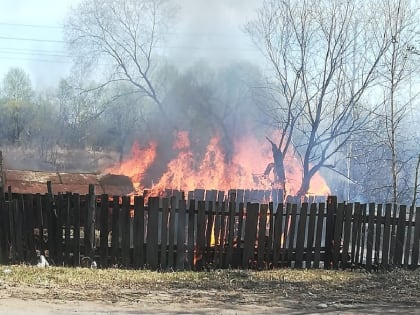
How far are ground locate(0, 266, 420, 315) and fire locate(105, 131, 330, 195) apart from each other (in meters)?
8.31

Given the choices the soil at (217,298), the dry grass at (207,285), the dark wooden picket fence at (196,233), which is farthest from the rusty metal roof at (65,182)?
the soil at (217,298)

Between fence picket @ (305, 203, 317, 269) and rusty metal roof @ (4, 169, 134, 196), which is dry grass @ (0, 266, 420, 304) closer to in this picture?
fence picket @ (305, 203, 317, 269)

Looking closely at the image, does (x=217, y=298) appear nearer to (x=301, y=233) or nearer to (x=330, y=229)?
(x=301, y=233)

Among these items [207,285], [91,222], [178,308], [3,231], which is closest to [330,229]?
[207,285]

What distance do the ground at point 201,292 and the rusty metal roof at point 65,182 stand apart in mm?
7261

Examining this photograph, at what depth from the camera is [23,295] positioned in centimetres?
629

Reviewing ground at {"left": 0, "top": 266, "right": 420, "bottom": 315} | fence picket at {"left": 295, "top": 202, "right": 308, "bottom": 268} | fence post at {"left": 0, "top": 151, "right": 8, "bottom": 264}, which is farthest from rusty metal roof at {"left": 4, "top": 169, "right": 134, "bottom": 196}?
fence picket at {"left": 295, "top": 202, "right": 308, "bottom": 268}

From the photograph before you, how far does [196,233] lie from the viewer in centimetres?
922

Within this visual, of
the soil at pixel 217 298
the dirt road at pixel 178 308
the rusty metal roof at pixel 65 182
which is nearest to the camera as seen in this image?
the dirt road at pixel 178 308

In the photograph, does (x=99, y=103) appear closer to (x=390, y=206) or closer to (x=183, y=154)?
(x=183, y=154)

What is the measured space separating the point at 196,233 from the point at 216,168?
29.4 ft

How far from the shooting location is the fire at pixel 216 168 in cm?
1712

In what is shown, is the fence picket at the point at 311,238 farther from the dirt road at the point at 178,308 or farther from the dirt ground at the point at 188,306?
the dirt road at the point at 178,308

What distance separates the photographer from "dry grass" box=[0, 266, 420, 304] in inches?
257
